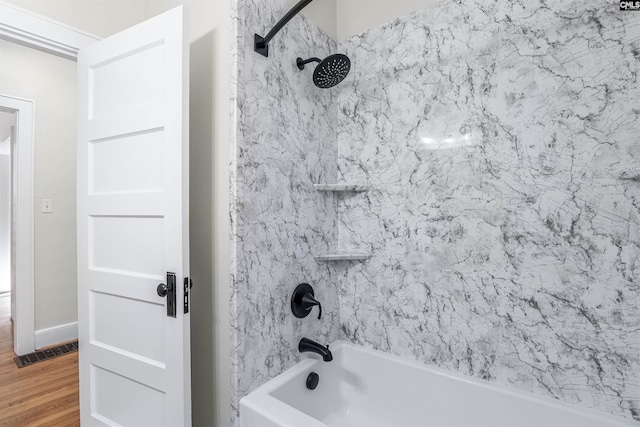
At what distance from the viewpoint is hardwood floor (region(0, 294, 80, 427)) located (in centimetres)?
194

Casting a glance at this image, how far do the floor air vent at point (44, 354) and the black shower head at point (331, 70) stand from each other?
3.25m

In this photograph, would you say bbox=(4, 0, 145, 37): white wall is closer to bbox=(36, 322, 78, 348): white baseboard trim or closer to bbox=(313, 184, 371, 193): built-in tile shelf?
bbox=(313, 184, 371, 193): built-in tile shelf

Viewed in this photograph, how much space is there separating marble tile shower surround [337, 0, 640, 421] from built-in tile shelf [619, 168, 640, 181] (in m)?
0.03

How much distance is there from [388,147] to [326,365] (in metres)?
1.18

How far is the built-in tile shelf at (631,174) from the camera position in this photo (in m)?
1.07

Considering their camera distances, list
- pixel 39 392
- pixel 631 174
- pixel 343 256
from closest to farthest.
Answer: pixel 631 174, pixel 343 256, pixel 39 392

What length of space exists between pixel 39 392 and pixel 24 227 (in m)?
1.44

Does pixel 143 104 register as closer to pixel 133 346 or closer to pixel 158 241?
pixel 158 241

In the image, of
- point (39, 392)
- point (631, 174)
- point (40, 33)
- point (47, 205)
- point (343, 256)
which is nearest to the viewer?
point (631, 174)

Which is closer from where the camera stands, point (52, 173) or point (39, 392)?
point (39, 392)

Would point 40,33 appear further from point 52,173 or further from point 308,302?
point 52,173

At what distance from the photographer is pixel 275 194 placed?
4.68 ft

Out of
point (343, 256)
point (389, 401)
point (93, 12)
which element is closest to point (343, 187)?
point (343, 256)

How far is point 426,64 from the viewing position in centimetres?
153
